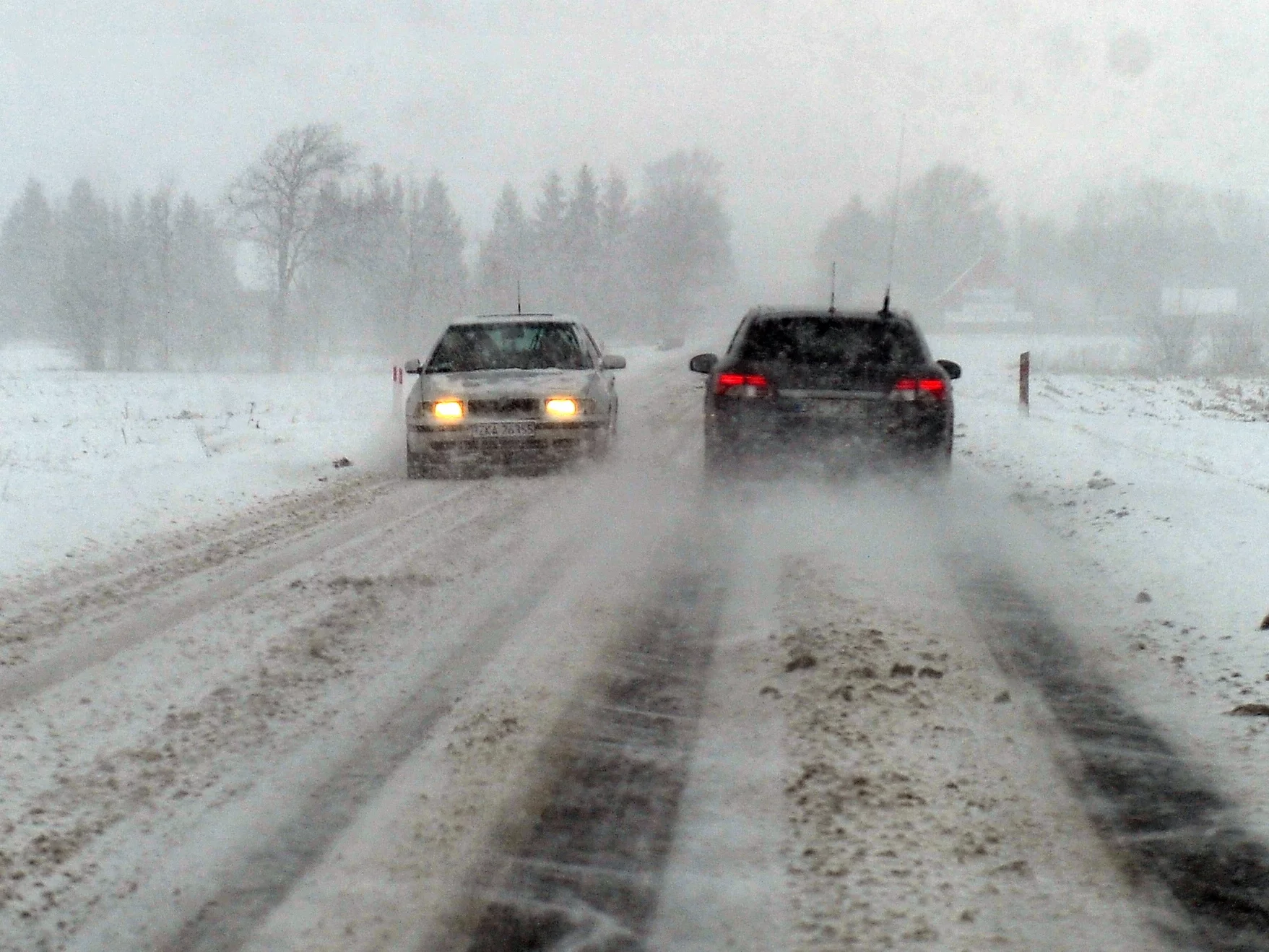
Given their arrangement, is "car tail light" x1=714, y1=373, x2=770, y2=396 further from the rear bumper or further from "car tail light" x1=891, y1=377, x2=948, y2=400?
"car tail light" x1=891, y1=377, x2=948, y2=400

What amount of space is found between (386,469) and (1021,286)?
100m

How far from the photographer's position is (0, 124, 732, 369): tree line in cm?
5928

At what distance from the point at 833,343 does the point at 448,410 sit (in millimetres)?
3854

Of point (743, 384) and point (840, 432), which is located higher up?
point (743, 384)

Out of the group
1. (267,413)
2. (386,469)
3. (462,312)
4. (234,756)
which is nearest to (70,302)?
(462,312)

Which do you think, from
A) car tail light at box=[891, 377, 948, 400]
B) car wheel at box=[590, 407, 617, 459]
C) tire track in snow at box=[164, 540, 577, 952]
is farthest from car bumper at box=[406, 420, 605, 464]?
tire track in snow at box=[164, 540, 577, 952]

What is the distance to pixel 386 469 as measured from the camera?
12602mm

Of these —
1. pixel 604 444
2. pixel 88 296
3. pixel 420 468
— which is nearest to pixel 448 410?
pixel 420 468

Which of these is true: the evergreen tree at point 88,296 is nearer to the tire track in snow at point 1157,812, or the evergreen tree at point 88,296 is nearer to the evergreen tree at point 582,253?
the evergreen tree at point 582,253

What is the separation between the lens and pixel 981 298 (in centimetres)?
9331

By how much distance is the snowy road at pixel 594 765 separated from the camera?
2.74 meters

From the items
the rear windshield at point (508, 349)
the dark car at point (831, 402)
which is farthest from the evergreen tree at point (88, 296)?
the dark car at point (831, 402)

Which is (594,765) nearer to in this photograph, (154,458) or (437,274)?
(154,458)

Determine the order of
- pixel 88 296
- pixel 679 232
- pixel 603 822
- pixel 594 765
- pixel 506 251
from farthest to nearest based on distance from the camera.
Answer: pixel 506 251 < pixel 679 232 < pixel 88 296 < pixel 594 765 < pixel 603 822
